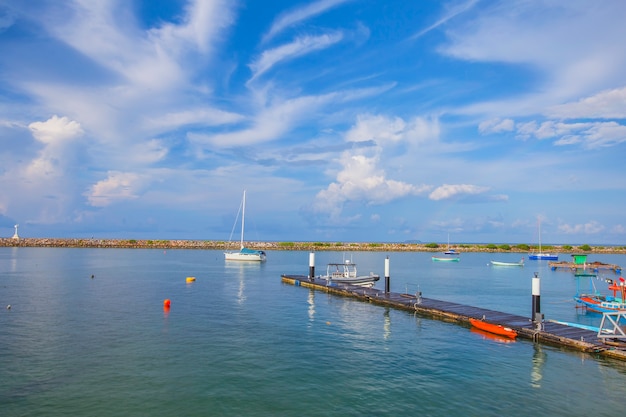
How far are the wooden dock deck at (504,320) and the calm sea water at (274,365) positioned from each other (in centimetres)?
89

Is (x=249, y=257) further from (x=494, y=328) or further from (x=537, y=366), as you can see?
(x=537, y=366)

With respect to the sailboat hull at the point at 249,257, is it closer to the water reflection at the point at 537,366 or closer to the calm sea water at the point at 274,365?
the calm sea water at the point at 274,365

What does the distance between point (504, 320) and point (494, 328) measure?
2732mm

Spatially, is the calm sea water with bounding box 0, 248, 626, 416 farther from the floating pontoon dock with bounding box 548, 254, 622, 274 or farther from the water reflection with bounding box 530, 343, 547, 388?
the floating pontoon dock with bounding box 548, 254, 622, 274

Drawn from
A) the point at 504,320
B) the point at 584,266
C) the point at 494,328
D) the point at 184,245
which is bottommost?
the point at 494,328

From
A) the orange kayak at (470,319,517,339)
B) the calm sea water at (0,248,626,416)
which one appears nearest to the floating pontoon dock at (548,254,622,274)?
the calm sea water at (0,248,626,416)

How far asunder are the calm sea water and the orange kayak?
49.9 inches

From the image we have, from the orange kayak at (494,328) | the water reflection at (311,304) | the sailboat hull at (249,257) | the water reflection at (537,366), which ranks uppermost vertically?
the sailboat hull at (249,257)

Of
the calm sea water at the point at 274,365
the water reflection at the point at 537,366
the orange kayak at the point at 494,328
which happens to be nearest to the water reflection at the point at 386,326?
the calm sea water at the point at 274,365

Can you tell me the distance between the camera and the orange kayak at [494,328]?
96.0 feet

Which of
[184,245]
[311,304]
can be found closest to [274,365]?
[311,304]

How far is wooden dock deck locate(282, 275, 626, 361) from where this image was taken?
25.3 m

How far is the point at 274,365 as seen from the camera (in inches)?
899

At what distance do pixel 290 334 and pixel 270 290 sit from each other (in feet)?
79.9
